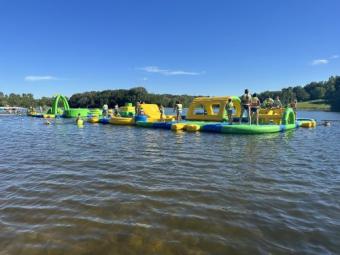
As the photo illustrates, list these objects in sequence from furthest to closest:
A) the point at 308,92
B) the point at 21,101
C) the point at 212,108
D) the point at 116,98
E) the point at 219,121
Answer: the point at 308,92 → the point at 21,101 → the point at 116,98 → the point at 212,108 → the point at 219,121

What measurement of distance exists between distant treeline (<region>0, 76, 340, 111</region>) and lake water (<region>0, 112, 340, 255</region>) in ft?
308

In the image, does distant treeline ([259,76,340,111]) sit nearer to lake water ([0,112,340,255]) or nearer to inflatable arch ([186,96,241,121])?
inflatable arch ([186,96,241,121])

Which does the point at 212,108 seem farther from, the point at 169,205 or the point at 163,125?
the point at 169,205

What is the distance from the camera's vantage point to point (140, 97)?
355 ft

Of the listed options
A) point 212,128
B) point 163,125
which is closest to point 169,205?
point 212,128

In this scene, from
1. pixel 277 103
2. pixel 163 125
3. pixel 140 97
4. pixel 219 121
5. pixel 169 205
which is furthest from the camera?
pixel 140 97

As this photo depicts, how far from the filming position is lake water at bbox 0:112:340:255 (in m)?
3.76

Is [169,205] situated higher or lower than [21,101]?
lower

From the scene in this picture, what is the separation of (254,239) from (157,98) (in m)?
108

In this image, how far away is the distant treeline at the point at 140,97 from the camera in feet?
356

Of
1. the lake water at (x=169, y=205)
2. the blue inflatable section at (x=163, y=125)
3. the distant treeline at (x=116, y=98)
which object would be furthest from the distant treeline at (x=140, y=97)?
the lake water at (x=169, y=205)

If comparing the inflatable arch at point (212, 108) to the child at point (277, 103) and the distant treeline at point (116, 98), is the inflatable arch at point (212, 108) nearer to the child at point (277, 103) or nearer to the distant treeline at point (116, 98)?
the child at point (277, 103)

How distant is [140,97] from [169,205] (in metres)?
104

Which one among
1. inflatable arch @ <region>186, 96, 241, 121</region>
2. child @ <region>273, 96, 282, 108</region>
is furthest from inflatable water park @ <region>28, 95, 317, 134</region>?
child @ <region>273, 96, 282, 108</region>
